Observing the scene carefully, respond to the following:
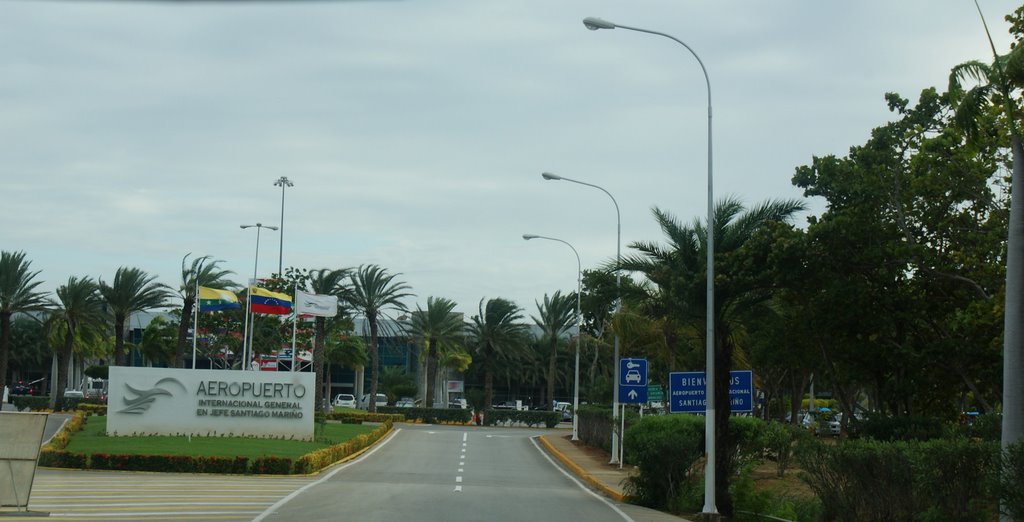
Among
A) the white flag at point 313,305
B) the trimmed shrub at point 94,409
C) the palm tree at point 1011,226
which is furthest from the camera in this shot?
the trimmed shrub at point 94,409

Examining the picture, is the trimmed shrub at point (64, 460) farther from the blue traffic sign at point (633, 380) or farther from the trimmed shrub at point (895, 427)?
the trimmed shrub at point (895, 427)

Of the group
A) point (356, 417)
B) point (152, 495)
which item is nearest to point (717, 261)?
point (152, 495)

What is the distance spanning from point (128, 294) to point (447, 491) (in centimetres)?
A: 4327

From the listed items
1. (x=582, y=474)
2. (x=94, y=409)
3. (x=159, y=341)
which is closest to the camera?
(x=582, y=474)

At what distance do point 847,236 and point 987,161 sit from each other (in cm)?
390

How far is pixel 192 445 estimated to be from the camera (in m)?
35.2

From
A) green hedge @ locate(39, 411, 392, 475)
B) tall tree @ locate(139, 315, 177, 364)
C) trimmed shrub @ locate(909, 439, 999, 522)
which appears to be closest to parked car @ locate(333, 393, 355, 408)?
tall tree @ locate(139, 315, 177, 364)

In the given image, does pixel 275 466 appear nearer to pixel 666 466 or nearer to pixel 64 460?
pixel 64 460

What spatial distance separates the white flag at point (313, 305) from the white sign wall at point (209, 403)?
5.84 meters

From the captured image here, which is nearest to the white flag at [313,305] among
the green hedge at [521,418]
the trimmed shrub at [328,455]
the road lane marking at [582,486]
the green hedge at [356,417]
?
the trimmed shrub at [328,455]

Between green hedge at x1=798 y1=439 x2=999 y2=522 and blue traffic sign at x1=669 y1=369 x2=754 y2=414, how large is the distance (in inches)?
162

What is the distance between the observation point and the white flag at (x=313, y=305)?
4672 centimetres

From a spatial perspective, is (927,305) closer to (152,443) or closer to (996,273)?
(996,273)

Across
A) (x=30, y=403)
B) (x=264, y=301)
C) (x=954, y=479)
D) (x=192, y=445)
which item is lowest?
(x=192, y=445)
